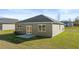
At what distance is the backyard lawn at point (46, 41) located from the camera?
32.6ft

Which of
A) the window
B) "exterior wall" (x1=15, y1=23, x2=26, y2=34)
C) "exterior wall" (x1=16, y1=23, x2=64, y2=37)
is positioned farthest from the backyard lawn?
the window

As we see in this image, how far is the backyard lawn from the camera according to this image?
32.6 feet

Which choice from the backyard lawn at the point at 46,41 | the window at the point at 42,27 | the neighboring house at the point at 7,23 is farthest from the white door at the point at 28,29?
the neighboring house at the point at 7,23

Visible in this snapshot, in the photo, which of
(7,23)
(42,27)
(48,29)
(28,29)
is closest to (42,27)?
(42,27)

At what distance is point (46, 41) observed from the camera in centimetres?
1055

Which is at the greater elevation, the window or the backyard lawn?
the window

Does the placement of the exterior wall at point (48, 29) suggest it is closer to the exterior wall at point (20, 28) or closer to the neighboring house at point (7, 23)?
the exterior wall at point (20, 28)

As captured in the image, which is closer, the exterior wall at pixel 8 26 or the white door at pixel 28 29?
the exterior wall at pixel 8 26

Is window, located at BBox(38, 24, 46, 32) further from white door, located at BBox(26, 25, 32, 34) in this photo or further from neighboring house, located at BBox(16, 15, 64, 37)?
white door, located at BBox(26, 25, 32, 34)
